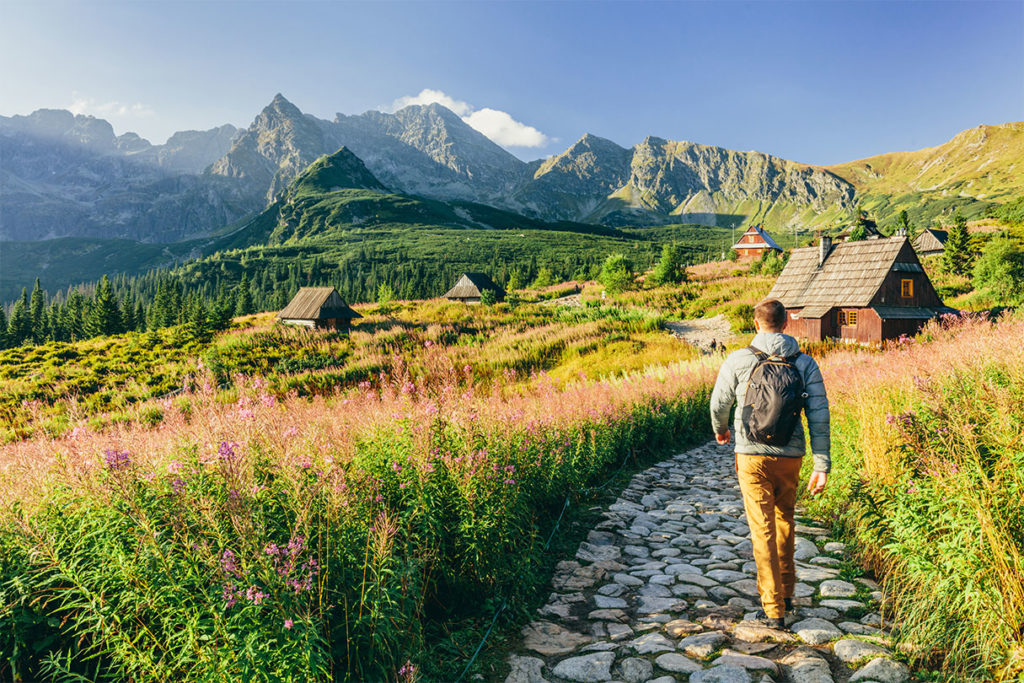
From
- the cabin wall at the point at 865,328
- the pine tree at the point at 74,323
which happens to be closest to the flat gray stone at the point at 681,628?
the cabin wall at the point at 865,328

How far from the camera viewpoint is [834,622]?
3.60m

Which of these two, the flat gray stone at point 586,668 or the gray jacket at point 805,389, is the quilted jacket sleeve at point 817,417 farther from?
the flat gray stone at point 586,668

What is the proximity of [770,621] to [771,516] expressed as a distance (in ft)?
2.52

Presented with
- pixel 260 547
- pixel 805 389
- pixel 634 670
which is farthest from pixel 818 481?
pixel 260 547

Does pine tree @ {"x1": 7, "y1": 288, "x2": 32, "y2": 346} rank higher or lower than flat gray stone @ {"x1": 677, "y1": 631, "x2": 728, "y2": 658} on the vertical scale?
lower

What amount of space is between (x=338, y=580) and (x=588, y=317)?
936 inches

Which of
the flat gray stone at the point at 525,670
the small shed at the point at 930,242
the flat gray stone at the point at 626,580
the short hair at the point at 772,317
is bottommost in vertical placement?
the flat gray stone at the point at 626,580

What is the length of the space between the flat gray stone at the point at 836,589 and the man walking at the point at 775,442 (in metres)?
0.34

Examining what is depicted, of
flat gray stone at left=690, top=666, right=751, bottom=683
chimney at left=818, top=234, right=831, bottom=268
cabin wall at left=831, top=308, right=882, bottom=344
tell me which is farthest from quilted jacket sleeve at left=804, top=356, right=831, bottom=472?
chimney at left=818, top=234, right=831, bottom=268

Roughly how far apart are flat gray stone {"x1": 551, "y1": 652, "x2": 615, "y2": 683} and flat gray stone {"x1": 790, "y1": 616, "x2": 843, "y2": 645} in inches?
55.0

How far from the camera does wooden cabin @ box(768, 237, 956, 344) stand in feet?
78.0

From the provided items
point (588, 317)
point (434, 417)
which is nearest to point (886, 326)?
point (588, 317)

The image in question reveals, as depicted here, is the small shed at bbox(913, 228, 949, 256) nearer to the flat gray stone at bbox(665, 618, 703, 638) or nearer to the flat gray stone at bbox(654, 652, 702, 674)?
the flat gray stone at bbox(665, 618, 703, 638)

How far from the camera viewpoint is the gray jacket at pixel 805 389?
3938 mm
